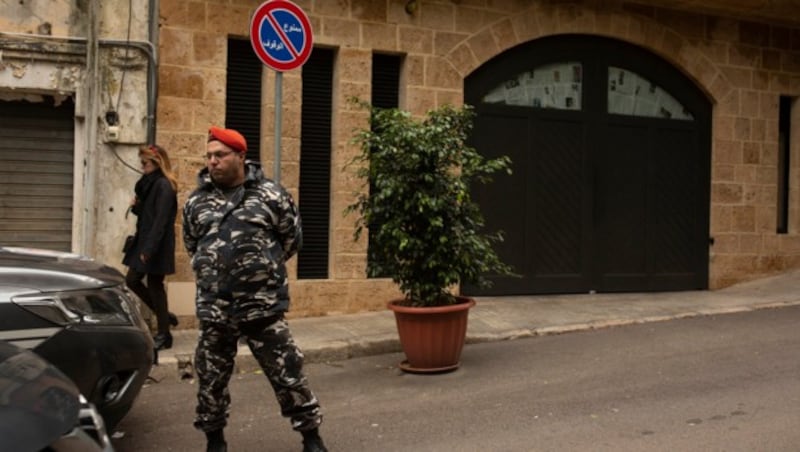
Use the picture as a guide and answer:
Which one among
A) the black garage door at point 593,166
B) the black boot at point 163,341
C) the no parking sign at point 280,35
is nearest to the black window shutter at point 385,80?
the black garage door at point 593,166

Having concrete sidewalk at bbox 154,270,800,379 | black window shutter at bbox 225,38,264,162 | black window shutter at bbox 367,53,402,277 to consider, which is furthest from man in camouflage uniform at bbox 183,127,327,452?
black window shutter at bbox 367,53,402,277

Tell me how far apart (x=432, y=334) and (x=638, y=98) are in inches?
226

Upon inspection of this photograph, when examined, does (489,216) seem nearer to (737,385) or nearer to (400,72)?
(400,72)

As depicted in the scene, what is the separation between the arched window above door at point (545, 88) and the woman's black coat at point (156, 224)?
4319mm

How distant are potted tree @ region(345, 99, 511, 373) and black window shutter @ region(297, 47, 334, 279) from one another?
7.78ft

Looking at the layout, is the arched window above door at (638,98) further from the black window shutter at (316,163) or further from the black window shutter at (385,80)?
the black window shutter at (316,163)

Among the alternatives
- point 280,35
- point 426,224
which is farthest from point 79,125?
point 426,224

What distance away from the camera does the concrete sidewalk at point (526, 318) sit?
728 cm

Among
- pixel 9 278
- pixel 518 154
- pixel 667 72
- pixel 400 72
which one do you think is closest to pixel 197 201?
pixel 9 278

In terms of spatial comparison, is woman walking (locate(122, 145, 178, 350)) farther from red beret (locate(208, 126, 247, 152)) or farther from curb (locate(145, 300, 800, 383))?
red beret (locate(208, 126, 247, 152))

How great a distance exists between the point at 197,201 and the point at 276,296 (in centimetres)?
69

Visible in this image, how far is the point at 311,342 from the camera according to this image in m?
7.44

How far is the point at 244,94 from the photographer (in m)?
8.67

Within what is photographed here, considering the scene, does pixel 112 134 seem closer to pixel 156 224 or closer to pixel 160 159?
pixel 160 159
